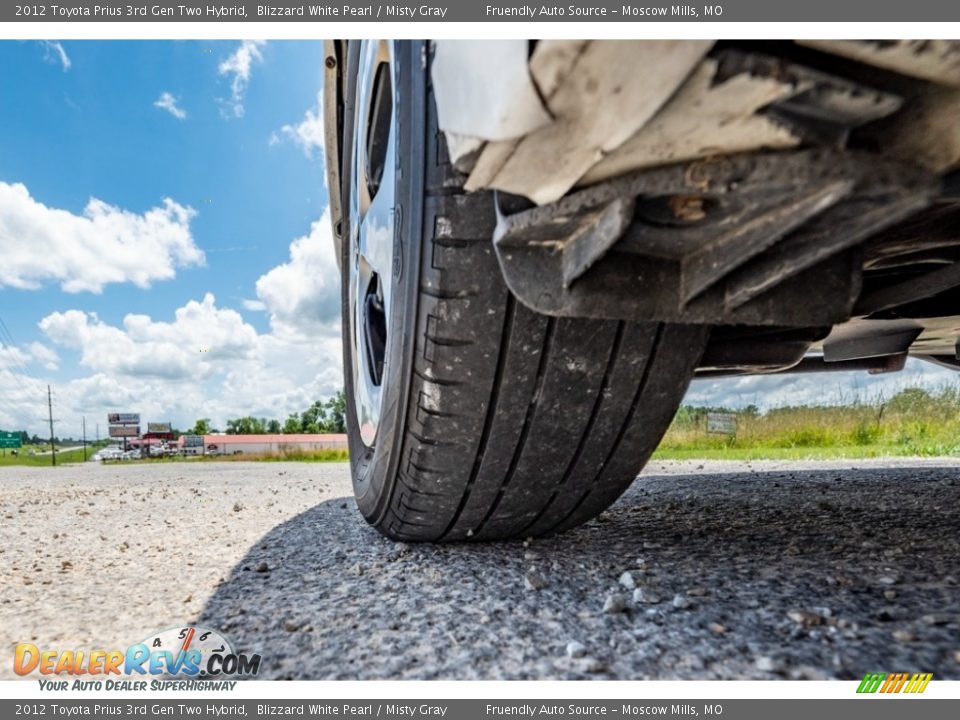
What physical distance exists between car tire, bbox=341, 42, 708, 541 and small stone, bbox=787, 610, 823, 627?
0.40 m

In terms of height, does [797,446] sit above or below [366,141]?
below

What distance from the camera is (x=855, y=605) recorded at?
2.76 feet

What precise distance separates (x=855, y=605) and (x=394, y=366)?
81 cm

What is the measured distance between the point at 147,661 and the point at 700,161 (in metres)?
0.96

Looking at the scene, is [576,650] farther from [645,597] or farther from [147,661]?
[147,661]

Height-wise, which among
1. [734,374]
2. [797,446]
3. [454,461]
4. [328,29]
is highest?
[328,29]

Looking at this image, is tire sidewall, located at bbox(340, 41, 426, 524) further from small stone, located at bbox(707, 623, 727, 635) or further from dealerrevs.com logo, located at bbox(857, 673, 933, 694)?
dealerrevs.com logo, located at bbox(857, 673, 933, 694)

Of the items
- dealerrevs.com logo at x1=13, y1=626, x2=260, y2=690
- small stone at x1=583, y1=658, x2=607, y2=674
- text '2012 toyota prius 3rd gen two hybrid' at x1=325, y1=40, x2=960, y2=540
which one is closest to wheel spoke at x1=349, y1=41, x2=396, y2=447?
text '2012 toyota prius 3rd gen two hybrid' at x1=325, y1=40, x2=960, y2=540

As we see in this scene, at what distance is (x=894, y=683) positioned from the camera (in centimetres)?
64

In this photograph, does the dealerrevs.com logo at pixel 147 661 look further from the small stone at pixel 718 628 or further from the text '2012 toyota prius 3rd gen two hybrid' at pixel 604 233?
the small stone at pixel 718 628

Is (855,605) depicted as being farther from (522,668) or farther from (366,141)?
(366,141)

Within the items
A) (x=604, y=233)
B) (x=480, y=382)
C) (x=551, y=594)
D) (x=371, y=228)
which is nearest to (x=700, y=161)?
(x=604, y=233)

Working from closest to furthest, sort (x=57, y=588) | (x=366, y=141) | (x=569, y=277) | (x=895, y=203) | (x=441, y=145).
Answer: (x=895, y=203), (x=569, y=277), (x=441, y=145), (x=57, y=588), (x=366, y=141)

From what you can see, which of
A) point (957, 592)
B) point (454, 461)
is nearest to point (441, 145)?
point (454, 461)
